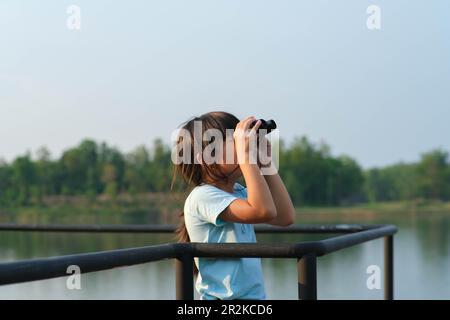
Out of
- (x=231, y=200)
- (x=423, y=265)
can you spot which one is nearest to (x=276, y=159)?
(x=231, y=200)

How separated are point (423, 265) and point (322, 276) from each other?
4.59 m

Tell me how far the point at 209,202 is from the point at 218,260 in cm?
14

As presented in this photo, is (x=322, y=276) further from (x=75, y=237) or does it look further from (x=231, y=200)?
(x=231, y=200)

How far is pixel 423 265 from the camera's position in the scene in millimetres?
26000

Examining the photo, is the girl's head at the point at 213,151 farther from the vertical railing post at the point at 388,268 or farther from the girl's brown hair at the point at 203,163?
the vertical railing post at the point at 388,268

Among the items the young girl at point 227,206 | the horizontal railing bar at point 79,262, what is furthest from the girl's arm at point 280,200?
the horizontal railing bar at point 79,262

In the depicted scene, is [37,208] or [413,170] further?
[413,170]

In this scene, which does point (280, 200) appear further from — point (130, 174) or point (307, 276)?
point (130, 174)

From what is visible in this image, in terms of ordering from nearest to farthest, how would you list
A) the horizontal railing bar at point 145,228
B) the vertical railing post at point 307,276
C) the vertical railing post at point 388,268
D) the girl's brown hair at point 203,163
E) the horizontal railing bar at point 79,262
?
the horizontal railing bar at point 79,262
the vertical railing post at point 307,276
the girl's brown hair at point 203,163
the horizontal railing bar at point 145,228
the vertical railing post at point 388,268

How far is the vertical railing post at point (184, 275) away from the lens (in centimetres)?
179

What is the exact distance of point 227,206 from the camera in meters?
1.86

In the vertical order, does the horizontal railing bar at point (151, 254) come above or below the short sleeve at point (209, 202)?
below

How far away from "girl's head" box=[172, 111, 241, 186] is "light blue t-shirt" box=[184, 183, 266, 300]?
5 cm
